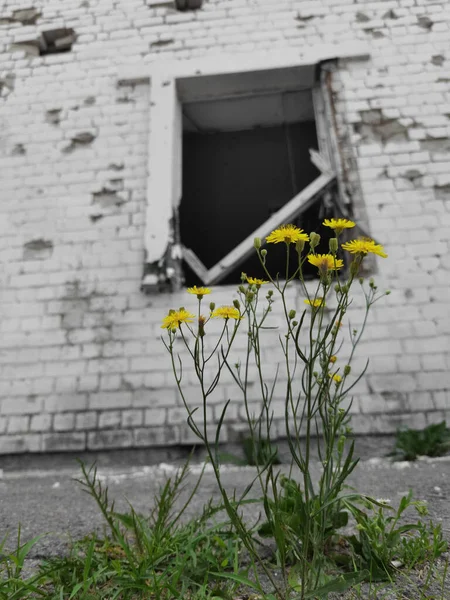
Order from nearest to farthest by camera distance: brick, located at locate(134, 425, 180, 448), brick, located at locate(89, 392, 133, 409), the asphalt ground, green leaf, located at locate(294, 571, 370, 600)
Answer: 1. green leaf, located at locate(294, 571, 370, 600)
2. the asphalt ground
3. brick, located at locate(134, 425, 180, 448)
4. brick, located at locate(89, 392, 133, 409)

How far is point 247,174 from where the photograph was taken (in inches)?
220

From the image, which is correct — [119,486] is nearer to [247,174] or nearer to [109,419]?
[109,419]

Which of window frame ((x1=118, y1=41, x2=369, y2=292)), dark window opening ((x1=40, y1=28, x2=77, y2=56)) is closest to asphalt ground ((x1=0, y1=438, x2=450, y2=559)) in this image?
window frame ((x1=118, y1=41, x2=369, y2=292))

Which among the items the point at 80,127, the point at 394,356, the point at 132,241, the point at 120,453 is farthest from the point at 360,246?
the point at 80,127

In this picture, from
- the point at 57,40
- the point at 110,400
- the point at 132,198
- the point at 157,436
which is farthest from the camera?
the point at 57,40

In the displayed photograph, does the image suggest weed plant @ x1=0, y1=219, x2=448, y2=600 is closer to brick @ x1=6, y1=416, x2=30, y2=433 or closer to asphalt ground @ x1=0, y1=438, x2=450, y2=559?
asphalt ground @ x1=0, y1=438, x2=450, y2=559

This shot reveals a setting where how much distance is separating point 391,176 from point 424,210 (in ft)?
1.28

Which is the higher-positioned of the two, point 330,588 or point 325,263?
point 325,263

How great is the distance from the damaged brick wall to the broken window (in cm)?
49

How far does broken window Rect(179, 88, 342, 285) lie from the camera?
424 cm

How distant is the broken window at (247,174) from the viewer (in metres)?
4.24

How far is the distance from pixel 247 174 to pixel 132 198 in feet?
7.76

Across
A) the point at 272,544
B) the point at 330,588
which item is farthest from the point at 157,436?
the point at 330,588

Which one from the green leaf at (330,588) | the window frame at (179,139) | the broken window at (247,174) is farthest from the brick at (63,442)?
the green leaf at (330,588)
